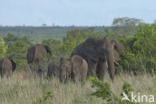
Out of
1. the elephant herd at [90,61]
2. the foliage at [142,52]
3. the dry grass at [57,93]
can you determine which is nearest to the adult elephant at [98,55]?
the elephant herd at [90,61]

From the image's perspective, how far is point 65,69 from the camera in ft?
41.2

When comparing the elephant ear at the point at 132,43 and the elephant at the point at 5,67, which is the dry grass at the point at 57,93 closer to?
the elephant ear at the point at 132,43

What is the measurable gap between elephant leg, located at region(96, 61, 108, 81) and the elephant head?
173 cm

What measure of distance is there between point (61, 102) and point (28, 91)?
1.98m

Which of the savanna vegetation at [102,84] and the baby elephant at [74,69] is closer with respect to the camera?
the savanna vegetation at [102,84]

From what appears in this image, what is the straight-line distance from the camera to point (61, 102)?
8.12 metres

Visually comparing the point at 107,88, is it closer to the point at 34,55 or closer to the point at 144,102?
the point at 144,102

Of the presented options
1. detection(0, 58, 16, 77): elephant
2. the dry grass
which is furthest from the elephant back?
the dry grass

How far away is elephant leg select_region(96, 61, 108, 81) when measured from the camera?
14148mm

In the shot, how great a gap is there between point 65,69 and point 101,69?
209 centimetres

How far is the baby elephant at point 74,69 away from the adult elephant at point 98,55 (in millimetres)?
986

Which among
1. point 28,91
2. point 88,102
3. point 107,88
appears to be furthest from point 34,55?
point 107,88

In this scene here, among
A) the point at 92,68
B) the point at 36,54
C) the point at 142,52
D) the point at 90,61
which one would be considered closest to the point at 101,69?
the point at 92,68

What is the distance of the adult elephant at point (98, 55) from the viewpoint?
13.7 metres
